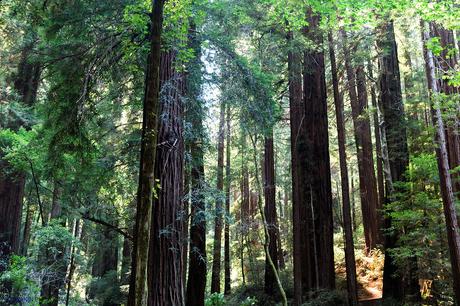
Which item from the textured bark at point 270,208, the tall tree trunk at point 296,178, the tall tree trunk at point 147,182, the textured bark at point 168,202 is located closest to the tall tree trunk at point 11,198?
the textured bark at point 168,202

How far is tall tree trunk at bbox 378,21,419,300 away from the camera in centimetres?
1135

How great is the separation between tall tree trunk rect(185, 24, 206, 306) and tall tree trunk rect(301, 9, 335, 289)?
12.2 feet

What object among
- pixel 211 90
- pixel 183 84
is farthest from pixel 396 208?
pixel 183 84

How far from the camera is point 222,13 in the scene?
8.89 meters

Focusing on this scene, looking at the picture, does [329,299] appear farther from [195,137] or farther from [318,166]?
[195,137]

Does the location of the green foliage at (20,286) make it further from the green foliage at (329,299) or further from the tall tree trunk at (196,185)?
the green foliage at (329,299)

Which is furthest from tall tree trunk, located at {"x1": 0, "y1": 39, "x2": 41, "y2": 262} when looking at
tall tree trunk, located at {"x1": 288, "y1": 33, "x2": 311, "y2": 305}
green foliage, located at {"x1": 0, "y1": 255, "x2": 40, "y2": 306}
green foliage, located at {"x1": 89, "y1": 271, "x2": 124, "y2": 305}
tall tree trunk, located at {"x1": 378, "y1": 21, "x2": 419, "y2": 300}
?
tall tree trunk, located at {"x1": 378, "y1": 21, "x2": 419, "y2": 300}

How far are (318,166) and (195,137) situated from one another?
605cm

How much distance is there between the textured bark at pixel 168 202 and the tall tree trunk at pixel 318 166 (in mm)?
6010

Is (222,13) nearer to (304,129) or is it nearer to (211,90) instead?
(211,90)

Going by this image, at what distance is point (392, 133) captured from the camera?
11.9m

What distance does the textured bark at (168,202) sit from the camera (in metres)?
6.21

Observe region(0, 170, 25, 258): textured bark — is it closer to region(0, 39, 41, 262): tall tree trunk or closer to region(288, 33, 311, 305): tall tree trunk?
region(0, 39, 41, 262): tall tree trunk

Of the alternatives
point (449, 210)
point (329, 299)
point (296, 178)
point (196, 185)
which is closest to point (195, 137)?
point (196, 185)
